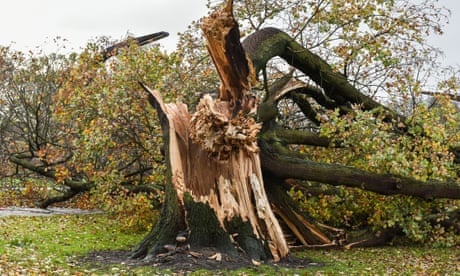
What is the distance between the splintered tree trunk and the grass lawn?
747mm

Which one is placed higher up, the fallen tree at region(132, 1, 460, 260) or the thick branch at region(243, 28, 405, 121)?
the thick branch at region(243, 28, 405, 121)

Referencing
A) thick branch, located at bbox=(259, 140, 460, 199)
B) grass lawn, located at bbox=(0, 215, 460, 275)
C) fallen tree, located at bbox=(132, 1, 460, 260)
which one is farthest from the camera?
thick branch, located at bbox=(259, 140, 460, 199)

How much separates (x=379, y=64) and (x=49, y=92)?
11485 mm

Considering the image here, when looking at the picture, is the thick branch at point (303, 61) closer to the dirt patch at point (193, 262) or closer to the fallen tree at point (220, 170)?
the fallen tree at point (220, 170)

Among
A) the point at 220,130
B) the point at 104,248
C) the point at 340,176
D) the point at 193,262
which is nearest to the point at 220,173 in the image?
the point at 220,130

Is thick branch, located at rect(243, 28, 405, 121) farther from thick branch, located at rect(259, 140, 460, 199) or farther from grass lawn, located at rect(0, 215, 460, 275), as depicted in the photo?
grass lawn, located at rect(0, 215, 460, 275)

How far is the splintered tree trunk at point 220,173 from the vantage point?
25.4ft

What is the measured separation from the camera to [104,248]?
9258 millimetres

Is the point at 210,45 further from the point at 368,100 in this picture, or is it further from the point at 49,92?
the point at 49,92

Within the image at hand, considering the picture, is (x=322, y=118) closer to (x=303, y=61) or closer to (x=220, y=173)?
(x=303, y=61)

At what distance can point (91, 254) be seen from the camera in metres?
8.43

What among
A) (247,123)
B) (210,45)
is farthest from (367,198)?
(210,45)

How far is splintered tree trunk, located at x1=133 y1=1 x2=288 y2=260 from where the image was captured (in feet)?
25.4

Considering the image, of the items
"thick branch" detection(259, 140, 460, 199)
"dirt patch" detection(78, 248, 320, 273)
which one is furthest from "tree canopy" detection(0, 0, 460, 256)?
"dirt patch" detection(78, 248, 320, 273)
